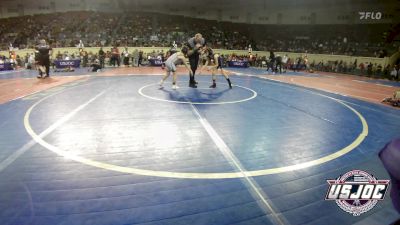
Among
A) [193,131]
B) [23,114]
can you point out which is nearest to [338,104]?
[193,131]

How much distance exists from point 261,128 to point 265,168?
2556mm

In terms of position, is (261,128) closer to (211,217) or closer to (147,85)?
(211,217)

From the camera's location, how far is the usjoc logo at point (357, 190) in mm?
2836

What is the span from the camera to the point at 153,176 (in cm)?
495

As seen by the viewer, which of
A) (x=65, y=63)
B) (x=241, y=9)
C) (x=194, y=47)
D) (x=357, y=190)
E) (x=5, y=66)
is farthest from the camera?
(x=241, y=9)

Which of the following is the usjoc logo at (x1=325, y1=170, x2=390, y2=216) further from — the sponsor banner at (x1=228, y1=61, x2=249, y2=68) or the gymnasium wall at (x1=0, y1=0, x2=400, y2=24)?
the gymnasium wall at (x1=0, y1=0, x2=400, y2=24)

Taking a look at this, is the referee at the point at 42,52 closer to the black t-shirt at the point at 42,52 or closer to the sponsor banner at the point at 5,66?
the black t-shirt at the point at 42,52

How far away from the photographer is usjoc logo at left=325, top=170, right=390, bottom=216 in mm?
2836

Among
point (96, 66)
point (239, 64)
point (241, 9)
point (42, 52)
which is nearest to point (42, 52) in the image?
point (42, 52)

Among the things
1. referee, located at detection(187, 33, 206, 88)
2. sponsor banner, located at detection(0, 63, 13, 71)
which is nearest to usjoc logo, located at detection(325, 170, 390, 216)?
referee, located at detection(187, 33, 206, 88)

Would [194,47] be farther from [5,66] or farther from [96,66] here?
[5,66]

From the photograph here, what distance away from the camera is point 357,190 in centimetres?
289

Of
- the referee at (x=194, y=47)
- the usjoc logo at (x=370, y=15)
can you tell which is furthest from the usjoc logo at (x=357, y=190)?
the usjoc logo at (x=370, y=15)

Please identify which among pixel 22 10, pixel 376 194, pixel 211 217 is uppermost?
pixel 22 10
